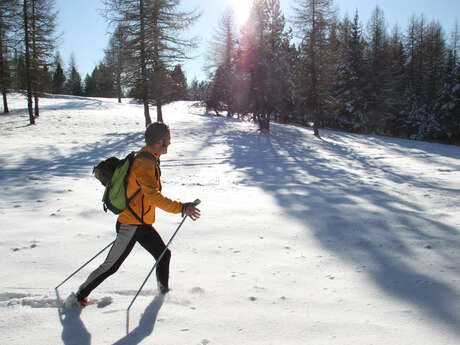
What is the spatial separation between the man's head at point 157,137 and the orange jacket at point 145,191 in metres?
0.06

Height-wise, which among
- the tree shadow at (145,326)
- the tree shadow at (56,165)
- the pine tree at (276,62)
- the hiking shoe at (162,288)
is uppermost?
the pine tree at (276,62)

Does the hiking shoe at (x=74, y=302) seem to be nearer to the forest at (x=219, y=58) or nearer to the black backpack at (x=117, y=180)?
the black backpack at (x=117, y=180)

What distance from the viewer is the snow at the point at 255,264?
265 cm

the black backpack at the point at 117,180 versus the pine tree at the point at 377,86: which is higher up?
the pine tree at the point at 377,86

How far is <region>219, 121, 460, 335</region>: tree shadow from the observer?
332cm

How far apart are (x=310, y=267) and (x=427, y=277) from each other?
4.07 ft

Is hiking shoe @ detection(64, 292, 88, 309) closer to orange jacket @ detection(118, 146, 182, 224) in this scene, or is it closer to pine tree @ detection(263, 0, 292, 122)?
orange jacket @ detection(118, 146, 182, 224)

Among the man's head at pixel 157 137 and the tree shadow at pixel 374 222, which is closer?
the man's head at pixel 157 137

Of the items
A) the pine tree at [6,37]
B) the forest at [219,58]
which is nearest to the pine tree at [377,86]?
the forest at [219,58]

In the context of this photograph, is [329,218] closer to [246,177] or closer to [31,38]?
[246,177]

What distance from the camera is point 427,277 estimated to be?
139 inches

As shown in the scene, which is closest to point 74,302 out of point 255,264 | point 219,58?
point 255,264

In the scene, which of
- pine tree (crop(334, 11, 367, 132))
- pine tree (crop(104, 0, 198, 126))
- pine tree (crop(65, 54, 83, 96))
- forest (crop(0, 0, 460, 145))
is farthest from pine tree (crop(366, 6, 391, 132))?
pine tree (crop(65, 54, 83, 96))

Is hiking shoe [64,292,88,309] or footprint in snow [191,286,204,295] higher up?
hiking shoe [64,292,88,309]
